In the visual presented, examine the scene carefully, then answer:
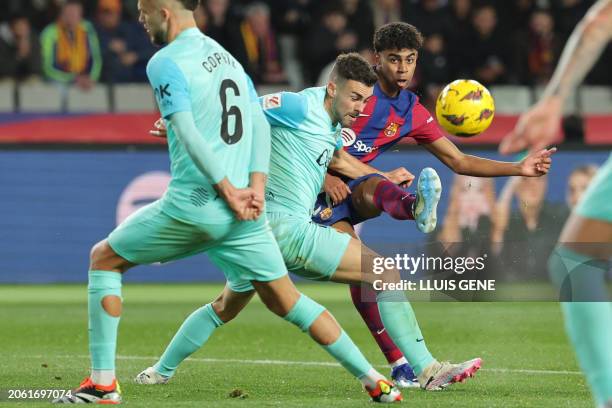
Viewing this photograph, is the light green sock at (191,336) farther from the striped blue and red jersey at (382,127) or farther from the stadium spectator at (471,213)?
the stadium spectator at (471,213)

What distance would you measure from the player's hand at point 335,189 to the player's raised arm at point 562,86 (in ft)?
11.1

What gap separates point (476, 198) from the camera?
15.5 m

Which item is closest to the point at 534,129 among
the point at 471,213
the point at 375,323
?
the point at 375,323

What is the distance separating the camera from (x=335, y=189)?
7.54 m

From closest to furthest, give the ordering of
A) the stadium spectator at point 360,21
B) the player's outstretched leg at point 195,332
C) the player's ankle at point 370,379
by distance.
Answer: the player's ankle at point 370,379 < the player's outstretched leg at point 195,332 < the stadium spectator at point 360,21

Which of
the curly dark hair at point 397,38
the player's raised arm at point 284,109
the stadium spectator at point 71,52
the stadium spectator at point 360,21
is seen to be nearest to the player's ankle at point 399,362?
the player's raised arm at point 284,109

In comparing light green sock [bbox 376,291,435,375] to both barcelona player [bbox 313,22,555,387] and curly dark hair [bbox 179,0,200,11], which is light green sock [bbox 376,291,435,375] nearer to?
barcelona player [bbox 313,22,555,387]

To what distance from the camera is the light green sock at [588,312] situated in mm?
4465

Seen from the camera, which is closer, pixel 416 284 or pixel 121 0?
pixel 416 284

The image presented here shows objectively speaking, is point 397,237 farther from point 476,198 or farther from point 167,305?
point 167,305

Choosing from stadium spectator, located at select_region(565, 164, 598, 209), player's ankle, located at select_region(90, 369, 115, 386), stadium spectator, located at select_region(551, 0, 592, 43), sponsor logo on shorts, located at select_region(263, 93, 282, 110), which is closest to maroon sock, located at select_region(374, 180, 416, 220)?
sponsor logo on shorts, located at select_region(263, 93, 282, 110)

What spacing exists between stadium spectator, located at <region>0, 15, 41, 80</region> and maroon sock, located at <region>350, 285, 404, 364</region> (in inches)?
415

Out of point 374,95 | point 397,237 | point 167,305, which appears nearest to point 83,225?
point 167,305

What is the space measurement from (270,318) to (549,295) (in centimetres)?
359
